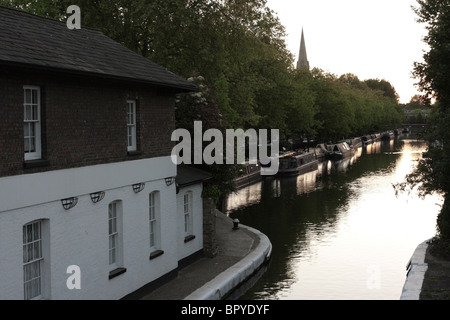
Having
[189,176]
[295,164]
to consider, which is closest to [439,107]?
[189,176]

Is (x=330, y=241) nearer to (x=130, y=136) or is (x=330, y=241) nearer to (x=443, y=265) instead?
(x=443, y=265)

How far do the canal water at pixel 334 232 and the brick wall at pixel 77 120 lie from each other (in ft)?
20.2

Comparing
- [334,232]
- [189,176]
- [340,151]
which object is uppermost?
[189,176]

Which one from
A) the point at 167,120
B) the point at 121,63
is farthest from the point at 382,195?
the point at 121,63

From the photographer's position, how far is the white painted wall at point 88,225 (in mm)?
10547

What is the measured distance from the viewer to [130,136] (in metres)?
15.2

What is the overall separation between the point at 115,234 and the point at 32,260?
3.13 meters

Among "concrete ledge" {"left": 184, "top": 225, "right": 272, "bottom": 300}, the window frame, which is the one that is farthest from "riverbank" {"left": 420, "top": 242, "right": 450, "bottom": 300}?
the window frame

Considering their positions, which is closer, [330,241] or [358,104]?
[330,241]

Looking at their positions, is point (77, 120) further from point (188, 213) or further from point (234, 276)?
point (188, 213)

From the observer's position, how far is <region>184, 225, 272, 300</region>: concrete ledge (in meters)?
14.7

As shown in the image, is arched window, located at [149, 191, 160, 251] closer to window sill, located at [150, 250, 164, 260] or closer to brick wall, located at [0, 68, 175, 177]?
window sill, located at [150, 250, 164, 260]

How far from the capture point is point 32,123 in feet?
37.6

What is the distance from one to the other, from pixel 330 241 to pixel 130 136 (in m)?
13.9
